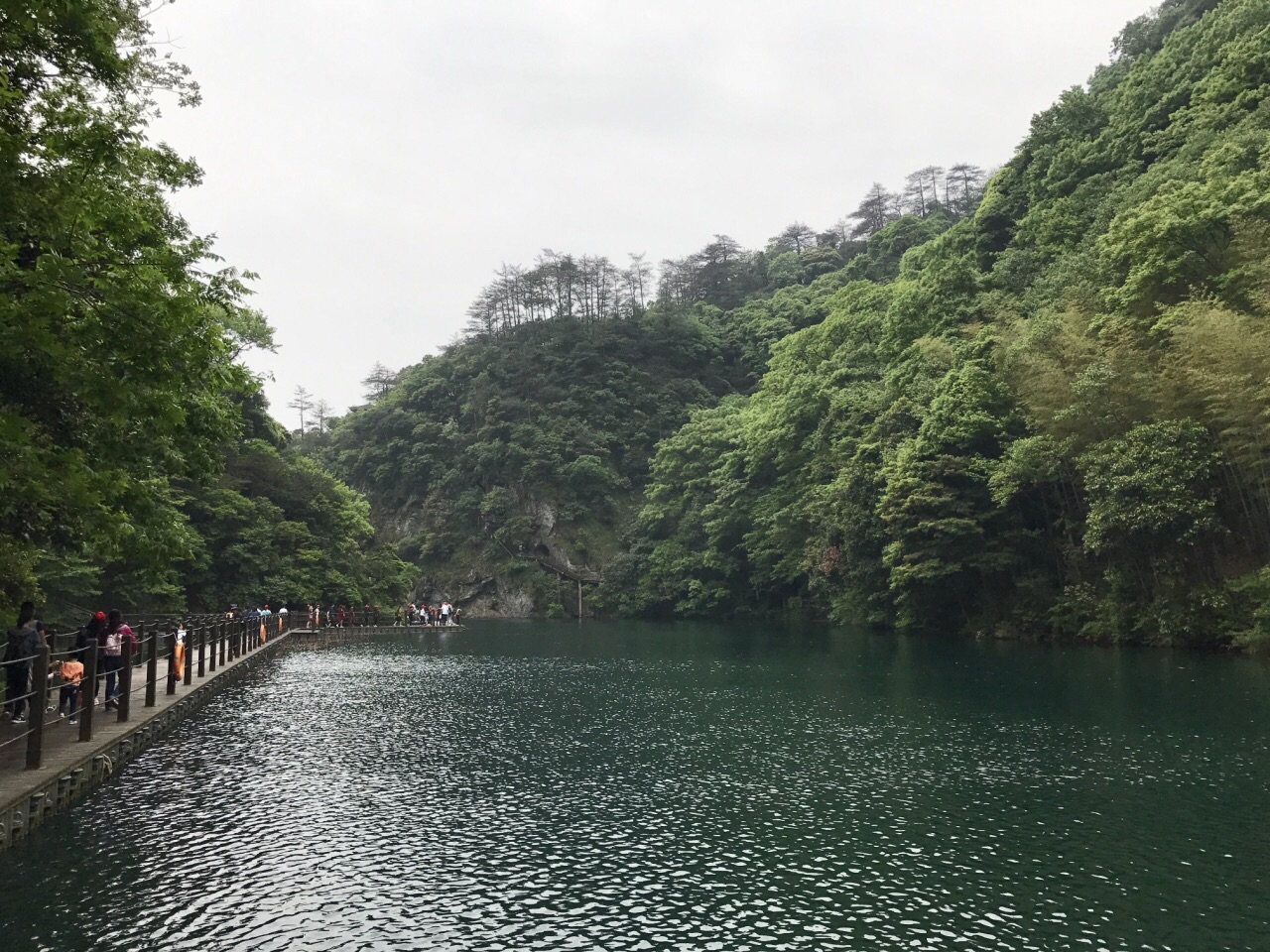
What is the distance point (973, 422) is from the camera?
3891cm

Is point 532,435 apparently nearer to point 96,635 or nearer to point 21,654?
point 96,635

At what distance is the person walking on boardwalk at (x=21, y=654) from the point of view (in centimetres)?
1302

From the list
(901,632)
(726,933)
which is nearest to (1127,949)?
(726,933)

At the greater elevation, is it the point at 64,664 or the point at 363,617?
the point at 363,617

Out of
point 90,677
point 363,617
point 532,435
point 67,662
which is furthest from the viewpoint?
point 532,435

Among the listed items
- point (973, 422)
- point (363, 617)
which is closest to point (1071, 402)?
point (973, 422)

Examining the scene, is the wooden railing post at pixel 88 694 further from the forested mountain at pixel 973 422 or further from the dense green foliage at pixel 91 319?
the forested mountain at pixel 973 422

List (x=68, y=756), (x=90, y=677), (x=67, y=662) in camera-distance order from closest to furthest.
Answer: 1. (x=68, y=756)
2. (x=90, y=677)
3. (x=67, y=662)

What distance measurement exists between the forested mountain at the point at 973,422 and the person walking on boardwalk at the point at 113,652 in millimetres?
28715

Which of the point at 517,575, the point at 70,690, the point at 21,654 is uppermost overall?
the point at 517,575

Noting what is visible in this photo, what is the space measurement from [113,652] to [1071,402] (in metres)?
32.1

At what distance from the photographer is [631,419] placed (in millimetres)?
87188

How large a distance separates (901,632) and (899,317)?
18105 mm

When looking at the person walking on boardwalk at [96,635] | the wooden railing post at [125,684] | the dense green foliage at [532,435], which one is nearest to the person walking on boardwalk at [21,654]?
the person walking on boardwalk at [96,635]
